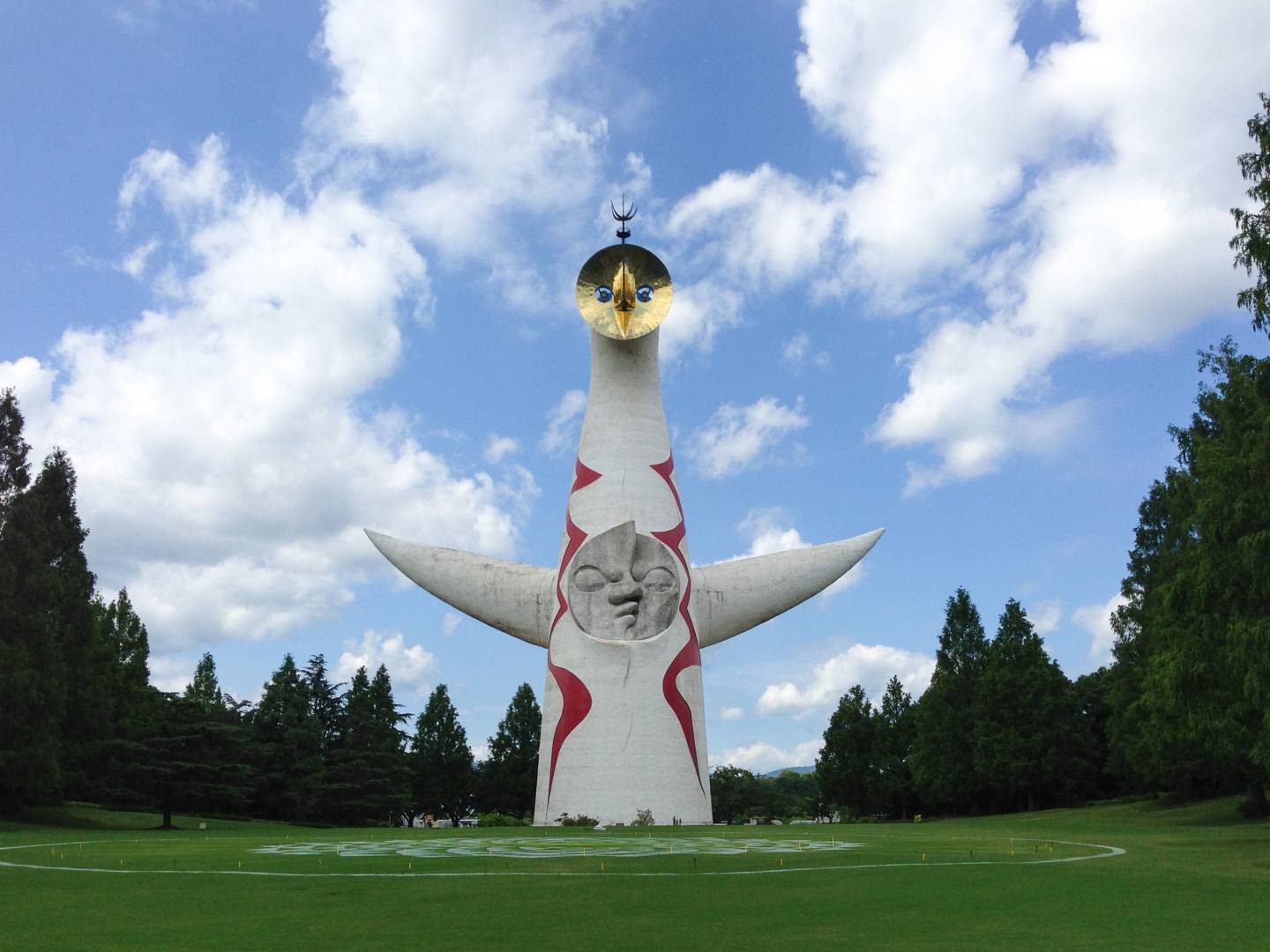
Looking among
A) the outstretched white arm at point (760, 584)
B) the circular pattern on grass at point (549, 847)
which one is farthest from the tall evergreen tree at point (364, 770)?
the circular pattern on grass at point (549, 847)

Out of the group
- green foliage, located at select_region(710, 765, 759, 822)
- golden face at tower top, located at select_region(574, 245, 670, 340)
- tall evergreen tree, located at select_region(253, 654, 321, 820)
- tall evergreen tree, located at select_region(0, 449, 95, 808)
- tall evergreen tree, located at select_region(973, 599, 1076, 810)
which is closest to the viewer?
tall evergreen tree, located at select_region(0, 449, 95, 808)

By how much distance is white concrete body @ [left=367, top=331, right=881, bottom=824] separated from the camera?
2788cm

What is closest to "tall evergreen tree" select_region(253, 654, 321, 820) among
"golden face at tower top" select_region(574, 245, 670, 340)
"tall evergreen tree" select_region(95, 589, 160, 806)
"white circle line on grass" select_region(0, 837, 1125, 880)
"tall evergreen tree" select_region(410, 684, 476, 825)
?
"tall evergreen tree" select_region(95, 589, 160, 806)

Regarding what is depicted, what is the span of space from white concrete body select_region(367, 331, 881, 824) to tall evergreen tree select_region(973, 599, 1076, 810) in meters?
13.2

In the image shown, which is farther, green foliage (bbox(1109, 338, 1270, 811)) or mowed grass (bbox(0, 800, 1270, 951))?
green foliage (bbox(1109, 338, 1270, 811))

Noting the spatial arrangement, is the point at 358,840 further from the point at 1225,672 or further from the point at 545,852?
the point at 1225,672

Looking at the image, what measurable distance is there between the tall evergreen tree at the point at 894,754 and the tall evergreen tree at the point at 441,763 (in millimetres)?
19350

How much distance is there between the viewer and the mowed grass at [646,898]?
7.42m

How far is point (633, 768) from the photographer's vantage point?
2761 cm

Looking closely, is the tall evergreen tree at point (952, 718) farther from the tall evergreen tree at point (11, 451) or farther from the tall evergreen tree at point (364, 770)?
→ the tall evergreen tree at point (11, 451)

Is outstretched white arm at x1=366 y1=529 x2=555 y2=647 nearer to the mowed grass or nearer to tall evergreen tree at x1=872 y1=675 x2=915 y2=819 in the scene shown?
the mowed grass

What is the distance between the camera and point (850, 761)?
176ft

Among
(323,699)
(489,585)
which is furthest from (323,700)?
(489,585)

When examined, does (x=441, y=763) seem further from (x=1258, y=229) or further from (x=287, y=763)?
(x=1258, y=229)
